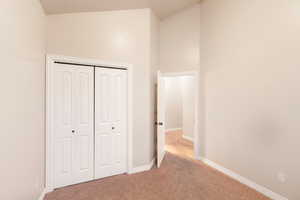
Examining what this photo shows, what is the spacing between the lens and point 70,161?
8.03 ft

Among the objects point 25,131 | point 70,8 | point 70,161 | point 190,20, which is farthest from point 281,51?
point 70,161

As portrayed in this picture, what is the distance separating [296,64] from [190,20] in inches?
93.9

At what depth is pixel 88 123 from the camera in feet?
8.40

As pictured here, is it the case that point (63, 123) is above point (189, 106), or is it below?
below

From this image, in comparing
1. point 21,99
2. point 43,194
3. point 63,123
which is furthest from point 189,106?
point 21,99

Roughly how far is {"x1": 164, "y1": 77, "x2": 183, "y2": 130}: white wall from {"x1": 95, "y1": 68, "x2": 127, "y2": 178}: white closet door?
4.13 metres

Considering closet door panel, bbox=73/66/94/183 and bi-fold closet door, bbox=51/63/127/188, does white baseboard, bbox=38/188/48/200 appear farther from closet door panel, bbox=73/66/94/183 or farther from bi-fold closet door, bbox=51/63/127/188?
closet door panel, bbox=73/66/94/183

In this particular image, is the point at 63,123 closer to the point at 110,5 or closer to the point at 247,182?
the point at 110,5

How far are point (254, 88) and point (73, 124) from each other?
9.79ft

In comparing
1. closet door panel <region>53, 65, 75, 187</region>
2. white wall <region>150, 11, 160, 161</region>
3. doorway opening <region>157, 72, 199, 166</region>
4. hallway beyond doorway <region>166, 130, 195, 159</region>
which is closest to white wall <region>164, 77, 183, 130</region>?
doorway opening <region>157, 72, 199, 166</region>

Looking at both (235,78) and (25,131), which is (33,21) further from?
(235,78)

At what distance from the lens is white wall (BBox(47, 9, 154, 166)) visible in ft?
7.79

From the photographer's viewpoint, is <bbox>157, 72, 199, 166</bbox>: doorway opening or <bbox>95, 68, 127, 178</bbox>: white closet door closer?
<bbox>95, 68, 127, 178</bbox>: white closet door

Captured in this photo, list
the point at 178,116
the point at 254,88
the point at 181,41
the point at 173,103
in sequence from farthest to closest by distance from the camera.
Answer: the point at 178,116 < the point at 173,103 < the point at 181,41 < the point at 254,88
